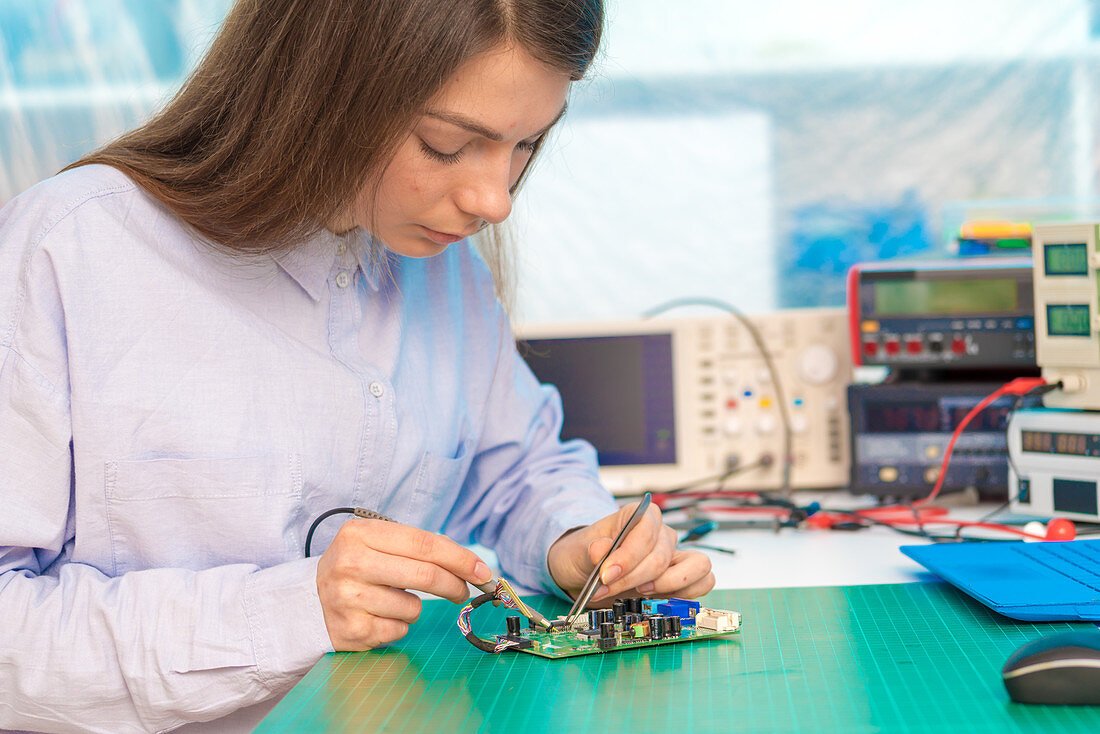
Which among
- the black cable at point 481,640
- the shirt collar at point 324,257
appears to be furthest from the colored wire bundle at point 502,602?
the shirt collar at point 324,257

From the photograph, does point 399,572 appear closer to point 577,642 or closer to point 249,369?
point 577,642

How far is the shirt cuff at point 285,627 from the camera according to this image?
33.0 inches

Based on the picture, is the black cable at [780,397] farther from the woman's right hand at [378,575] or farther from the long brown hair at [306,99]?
the woman's right hand at [378,575]

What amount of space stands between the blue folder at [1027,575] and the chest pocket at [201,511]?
26.9 inches

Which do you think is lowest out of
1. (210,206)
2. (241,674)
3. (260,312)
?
(241,674)

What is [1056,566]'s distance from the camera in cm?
101

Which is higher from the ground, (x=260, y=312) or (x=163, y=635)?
(x=260, y=312)

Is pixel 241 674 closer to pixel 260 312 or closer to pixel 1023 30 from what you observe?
pixel 260 312

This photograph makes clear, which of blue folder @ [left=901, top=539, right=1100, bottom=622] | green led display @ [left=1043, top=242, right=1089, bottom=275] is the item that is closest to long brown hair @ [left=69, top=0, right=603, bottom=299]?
blue folder @ [left=901, top=539, right=1100, bottom=622]

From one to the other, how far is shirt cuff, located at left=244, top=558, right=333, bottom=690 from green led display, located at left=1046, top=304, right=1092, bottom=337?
47.1 inches

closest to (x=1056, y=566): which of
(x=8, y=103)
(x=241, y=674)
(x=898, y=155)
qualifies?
(x=241, y=674)

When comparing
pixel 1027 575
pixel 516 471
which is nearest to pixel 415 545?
pixel 516 471

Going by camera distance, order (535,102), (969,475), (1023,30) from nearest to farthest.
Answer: (535,102) → (969,475) → (1023,30)

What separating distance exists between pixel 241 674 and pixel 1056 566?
0.82 metres
